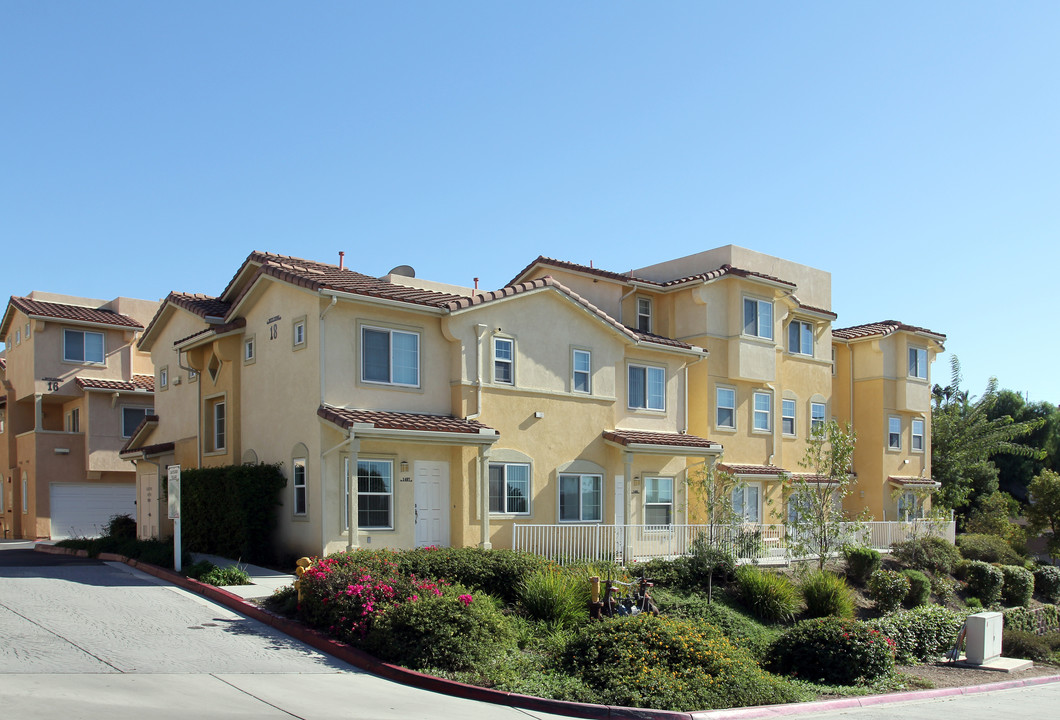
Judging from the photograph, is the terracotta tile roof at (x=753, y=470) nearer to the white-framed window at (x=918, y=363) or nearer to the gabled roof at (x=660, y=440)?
the gabled roof at (x=660, y=440)

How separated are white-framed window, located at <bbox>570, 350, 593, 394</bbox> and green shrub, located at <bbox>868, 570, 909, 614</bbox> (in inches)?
342

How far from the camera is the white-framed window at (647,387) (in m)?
26.6

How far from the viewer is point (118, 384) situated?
3409 centimetres

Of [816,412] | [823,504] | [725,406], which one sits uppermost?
[725,406]

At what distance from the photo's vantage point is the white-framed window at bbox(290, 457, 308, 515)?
67.5 feet

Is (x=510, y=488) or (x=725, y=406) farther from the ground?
(x=725, y=406)

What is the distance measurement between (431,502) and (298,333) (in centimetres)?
487

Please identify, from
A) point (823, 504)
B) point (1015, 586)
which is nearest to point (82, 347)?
point (823, 504)

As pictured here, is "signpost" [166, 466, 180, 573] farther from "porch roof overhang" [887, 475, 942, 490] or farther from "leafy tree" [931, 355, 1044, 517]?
"leafy tree" [931, 355, 1044, 517]

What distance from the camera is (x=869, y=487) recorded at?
35.7 meters

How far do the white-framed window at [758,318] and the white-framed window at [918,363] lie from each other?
30.4 ft

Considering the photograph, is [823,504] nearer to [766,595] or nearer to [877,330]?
[766,595]

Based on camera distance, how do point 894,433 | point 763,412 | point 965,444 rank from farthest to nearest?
1. point 965,444
2. point 894,433
3. point 763,412

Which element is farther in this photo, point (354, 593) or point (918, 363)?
point (918, 363)
